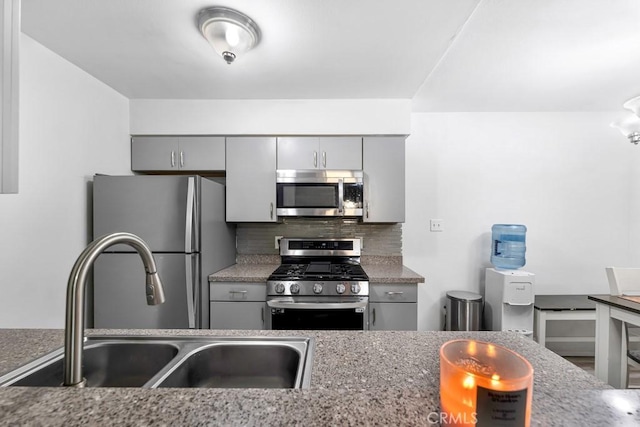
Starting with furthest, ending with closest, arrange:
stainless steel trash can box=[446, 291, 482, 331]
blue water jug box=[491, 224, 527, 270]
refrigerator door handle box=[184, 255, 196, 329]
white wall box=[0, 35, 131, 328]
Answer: blue water jug box=[491, 224, 527, 270] < stainless steel trash can box=[446, 291, 482, 331] < refrigerator door handle box=[184, 255, 196, 329] < white wall box=[0, 35, 131, 328]

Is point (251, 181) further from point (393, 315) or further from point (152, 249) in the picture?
point (393, 315)

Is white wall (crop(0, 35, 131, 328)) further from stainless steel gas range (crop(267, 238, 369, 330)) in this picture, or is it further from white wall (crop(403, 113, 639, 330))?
white wall (crop(403, 113, 639, 330))

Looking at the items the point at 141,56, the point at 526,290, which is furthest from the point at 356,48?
the point at 526,290

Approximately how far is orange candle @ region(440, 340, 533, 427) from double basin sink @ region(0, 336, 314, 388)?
0.52 meters

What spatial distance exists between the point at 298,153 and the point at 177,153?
108 centimetres

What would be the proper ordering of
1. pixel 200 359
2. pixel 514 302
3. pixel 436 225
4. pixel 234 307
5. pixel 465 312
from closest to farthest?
pixel 200 359 → pixel 234 307 → pixel 514 302 → pixel 465 312 → pixel 436 225

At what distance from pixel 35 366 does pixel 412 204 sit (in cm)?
281

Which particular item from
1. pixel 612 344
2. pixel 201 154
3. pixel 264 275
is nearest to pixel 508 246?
pixel 612 344

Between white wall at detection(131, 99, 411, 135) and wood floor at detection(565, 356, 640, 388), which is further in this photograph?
white wall at detection(131, 99, 411, 135)

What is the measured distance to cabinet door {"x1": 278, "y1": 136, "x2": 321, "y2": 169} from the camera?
2.61 meters

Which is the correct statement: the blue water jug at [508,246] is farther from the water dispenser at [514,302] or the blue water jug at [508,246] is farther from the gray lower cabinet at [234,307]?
the gray lower cabinet at [234,307]

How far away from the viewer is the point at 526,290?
99.5 inches

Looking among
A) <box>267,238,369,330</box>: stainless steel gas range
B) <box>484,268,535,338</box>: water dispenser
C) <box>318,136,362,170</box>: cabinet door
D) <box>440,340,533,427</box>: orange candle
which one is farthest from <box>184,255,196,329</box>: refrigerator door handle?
<box>484,268,535,338</box>: water dispenser

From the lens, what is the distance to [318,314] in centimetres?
215
